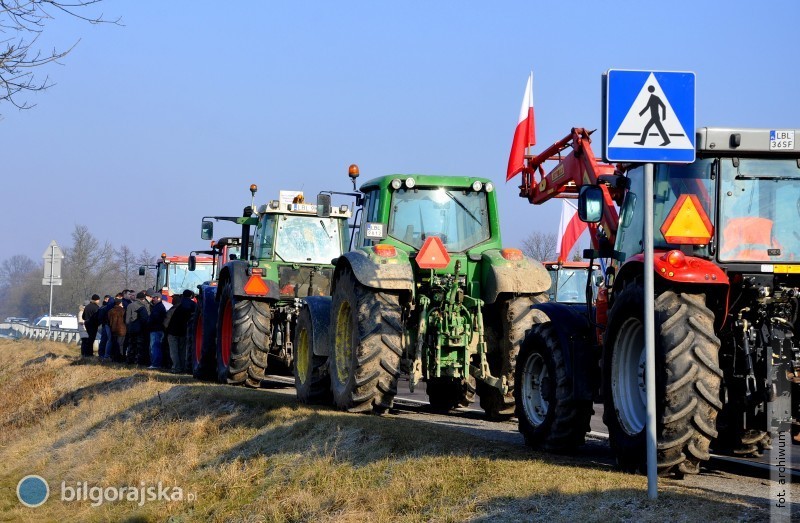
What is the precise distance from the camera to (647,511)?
22.3 ft

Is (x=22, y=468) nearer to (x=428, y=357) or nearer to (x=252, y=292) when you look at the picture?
(x=252, y=292)

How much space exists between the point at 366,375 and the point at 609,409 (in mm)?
4051

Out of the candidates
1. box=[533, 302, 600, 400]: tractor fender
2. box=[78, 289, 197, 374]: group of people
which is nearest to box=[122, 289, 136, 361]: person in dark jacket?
box=[78, 289, 197, 374]: group of people

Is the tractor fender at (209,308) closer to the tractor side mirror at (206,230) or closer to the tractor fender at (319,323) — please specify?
the tractor side mirror at (206,230)

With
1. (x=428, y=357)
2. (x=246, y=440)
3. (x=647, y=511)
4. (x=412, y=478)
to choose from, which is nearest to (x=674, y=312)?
(x=647, y=511)

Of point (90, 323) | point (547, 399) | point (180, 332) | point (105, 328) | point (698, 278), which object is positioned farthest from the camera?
point (90, 323)

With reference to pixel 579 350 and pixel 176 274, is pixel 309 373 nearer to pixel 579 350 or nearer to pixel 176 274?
pixel 579 350

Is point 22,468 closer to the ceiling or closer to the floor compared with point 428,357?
closer to the floor

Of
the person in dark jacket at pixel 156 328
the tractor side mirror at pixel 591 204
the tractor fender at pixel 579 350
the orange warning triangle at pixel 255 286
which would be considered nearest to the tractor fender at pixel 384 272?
the tractor fender at pixel 579 350

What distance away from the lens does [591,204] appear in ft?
28.7

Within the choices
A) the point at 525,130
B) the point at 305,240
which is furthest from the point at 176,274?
the point at 525,130

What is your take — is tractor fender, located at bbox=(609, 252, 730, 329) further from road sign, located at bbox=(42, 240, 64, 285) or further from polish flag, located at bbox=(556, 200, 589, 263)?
road sign, located at bbox=(42, 240, 64, 285)

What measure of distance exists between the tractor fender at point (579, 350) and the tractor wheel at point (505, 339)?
274 cm

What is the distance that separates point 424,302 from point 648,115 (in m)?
5.54
